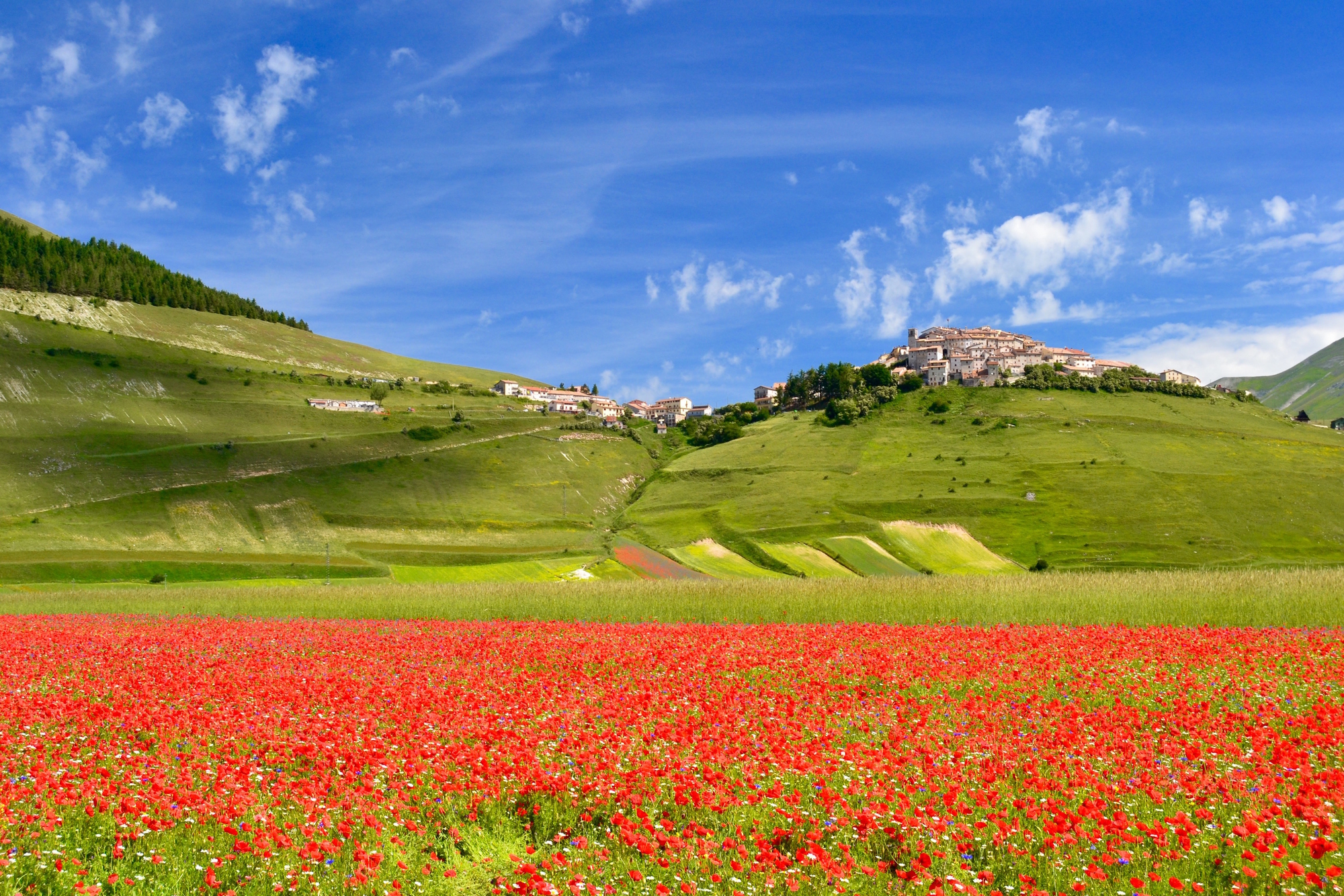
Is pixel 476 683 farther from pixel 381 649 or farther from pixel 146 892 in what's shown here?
pixel 146 892

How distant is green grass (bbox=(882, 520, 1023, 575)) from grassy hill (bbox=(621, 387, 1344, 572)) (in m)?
0.47

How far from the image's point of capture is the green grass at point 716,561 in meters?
104

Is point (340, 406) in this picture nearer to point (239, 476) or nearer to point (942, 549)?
point (239, 476)

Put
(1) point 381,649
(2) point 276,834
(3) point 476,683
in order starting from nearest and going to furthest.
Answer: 1. (2) point 276,834
2. (3) point 476,683
3. (1) point 381,649

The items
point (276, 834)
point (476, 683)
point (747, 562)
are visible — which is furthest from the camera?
point (747, 562)

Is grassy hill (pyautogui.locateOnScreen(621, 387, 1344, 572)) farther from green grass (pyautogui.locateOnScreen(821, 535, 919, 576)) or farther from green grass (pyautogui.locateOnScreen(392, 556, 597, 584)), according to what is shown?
green grass (pyautogui.locateOnScreen(392, 556, 597, 584))

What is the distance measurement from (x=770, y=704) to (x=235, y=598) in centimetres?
4046

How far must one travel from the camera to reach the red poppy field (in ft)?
29.6

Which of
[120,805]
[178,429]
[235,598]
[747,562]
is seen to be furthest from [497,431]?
[120,805]

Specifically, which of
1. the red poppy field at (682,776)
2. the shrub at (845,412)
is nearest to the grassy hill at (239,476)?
the shrub at (845,412)

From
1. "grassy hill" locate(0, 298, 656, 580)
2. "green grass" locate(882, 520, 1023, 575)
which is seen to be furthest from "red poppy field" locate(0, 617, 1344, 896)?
"green grass" locate(882, 520, 1023, 575)

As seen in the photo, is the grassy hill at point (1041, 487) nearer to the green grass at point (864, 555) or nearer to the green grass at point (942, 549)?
the green grass at point (942, 549)

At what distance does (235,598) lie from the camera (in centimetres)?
4669

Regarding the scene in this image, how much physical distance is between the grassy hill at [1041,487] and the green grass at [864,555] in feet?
3.41
